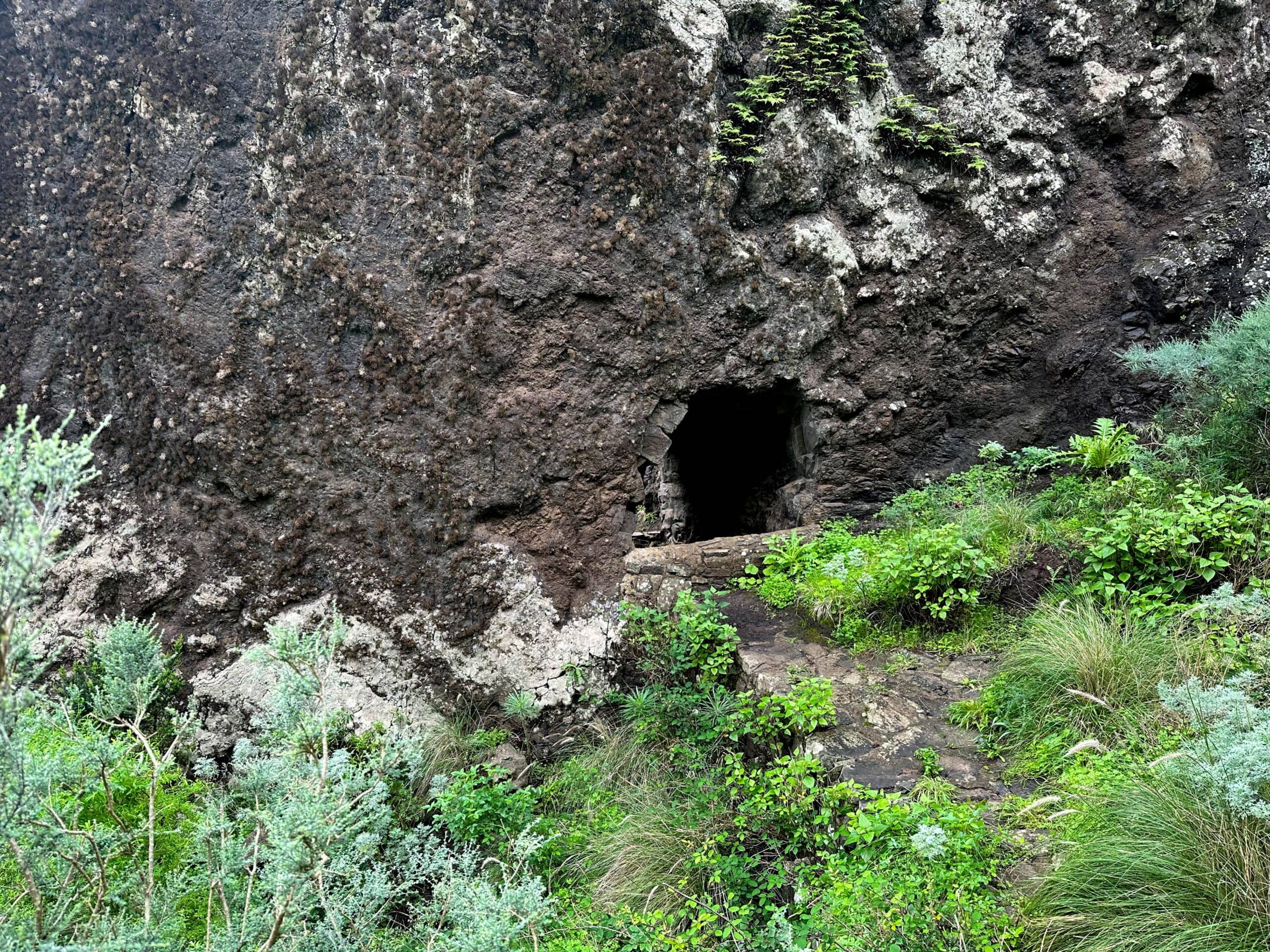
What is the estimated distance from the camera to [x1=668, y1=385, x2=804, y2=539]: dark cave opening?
7047mm

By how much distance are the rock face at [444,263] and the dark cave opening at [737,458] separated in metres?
0.63

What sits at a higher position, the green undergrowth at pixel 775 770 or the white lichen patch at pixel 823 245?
the white lichen patch at pixel 823 245

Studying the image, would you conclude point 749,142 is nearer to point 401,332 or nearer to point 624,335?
point 624,335

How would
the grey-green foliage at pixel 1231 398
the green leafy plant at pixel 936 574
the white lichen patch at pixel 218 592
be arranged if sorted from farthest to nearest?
1. the white lichen patch at pixel 218 592
2. the green leafy plant at pixel 936 574
3. the grey-green foliage at pixel 1231 398

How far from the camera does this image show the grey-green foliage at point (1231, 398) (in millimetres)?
4391

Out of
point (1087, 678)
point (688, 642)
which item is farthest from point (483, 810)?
point (1087, 678)

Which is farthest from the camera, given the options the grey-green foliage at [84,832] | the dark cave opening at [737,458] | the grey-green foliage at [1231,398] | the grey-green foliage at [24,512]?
the dark cave opening at [737,458]

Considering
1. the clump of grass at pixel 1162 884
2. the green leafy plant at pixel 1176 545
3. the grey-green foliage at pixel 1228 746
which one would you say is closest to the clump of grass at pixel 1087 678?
the green leafy plant at pixel 1176 545

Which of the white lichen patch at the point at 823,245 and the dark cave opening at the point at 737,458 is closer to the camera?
the white lichen patch at the point at 823,245

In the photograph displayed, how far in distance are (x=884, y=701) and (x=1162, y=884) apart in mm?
1730

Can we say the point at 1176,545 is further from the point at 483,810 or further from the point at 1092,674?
the point at 483,810

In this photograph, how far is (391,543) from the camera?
6320 mm

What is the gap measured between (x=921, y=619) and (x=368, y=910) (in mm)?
3327

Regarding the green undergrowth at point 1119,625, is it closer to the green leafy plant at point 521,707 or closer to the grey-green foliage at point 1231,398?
the grey-green foliage at point 1231,398
